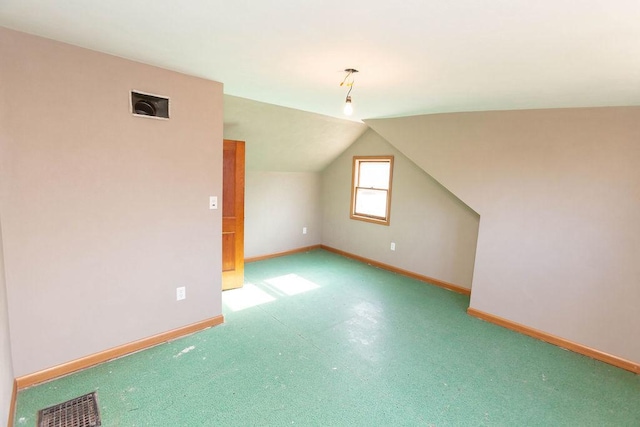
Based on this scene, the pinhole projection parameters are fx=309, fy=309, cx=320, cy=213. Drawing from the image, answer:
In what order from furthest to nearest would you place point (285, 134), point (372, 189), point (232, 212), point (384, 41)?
point (372, 189)
point (285, 134)
point (232, 212)
point (384, 41)

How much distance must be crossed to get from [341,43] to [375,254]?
12.6 feet

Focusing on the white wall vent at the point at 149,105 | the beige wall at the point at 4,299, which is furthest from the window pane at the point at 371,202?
the beige wall at the point at 4,299

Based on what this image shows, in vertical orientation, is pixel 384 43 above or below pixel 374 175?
above

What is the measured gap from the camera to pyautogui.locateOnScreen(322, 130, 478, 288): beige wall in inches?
161

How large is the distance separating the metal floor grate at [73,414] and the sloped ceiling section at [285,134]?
111 inches

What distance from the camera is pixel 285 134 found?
4301 millimetres

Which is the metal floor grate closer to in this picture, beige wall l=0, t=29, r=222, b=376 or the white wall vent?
beige wall l=0, t=29, r=222, b=376

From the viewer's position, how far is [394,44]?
1.73m

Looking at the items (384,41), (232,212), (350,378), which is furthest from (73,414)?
(384,41)

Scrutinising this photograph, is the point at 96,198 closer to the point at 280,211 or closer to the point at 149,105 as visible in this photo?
the point at 149,105

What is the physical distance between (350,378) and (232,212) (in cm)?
230

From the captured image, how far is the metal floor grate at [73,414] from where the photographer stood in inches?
71.3

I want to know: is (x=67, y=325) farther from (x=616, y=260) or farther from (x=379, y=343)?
(x=616, y=260)

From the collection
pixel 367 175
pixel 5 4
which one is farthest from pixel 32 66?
pixel 367 175
